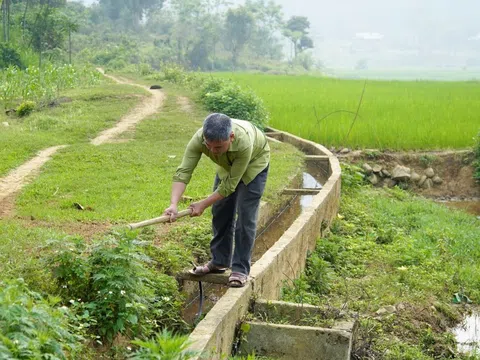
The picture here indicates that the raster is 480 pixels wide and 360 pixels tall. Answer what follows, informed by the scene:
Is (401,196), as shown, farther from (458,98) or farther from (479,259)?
(458,98)

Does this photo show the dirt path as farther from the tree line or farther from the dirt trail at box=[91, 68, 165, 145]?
the tree line

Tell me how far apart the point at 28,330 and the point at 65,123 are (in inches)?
450

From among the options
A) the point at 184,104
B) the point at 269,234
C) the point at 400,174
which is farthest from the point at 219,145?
the point at 184,104

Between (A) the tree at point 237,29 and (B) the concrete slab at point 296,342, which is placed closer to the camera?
(B) the concrete slab at point 296,342

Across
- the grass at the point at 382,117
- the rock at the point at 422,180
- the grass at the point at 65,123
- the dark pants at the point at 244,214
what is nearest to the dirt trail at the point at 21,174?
the grass at the point at 65,123

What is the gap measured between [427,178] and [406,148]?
78 cm

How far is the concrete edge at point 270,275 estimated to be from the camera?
4.75 m

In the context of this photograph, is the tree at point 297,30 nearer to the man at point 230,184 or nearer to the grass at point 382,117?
the grass at point 382,117

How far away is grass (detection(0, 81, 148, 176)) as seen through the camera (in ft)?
38.1

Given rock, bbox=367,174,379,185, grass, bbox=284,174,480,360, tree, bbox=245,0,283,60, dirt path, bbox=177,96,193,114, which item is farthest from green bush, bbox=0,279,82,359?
tree, bbox=245,0,283,60

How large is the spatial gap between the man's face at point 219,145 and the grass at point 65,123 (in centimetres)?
536

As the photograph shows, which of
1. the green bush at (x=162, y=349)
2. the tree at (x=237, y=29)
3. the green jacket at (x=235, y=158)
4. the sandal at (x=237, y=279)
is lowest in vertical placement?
the sandal at (x=237, y=279)

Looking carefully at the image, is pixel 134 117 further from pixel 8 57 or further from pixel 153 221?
pixel 153 221

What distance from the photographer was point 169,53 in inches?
1937
